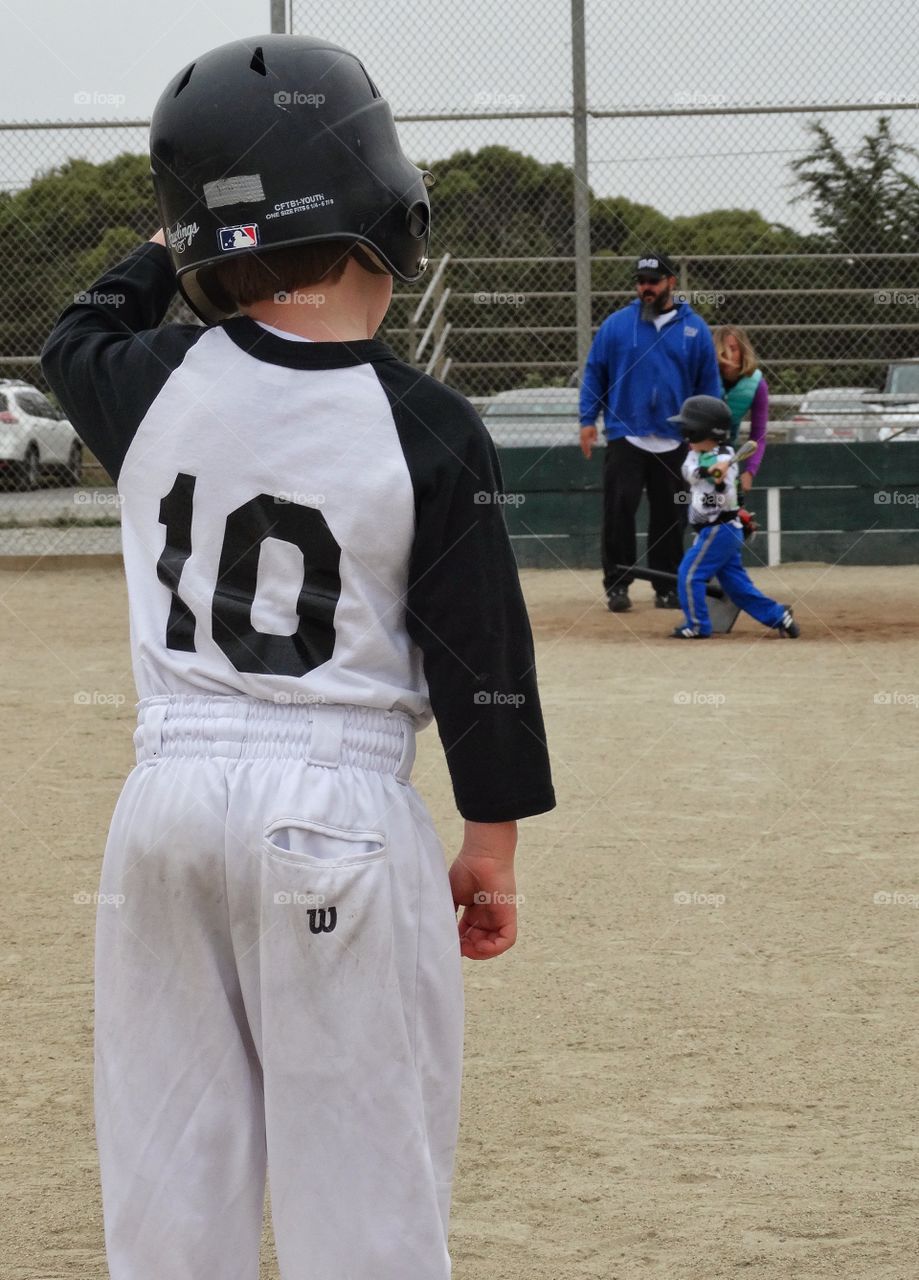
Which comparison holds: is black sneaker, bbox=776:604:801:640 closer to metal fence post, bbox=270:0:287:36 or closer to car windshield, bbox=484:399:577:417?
car windshield, bbox=484:399:577:417

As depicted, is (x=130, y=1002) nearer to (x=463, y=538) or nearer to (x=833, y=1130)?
(x=463, y=538)

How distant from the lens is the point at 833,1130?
296cm

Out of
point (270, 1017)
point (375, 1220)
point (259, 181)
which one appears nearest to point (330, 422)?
point (259, 181)

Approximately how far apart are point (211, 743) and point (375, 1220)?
530mm

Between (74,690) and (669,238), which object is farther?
(669,238)

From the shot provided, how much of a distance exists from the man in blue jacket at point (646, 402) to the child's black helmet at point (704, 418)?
1.09 metres

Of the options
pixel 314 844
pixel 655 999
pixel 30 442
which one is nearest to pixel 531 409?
pixel 30 442

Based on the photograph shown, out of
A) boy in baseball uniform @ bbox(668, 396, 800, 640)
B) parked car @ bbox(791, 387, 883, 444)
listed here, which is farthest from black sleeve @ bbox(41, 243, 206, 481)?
parked car @ bbox(791, 387, 883, 444)
